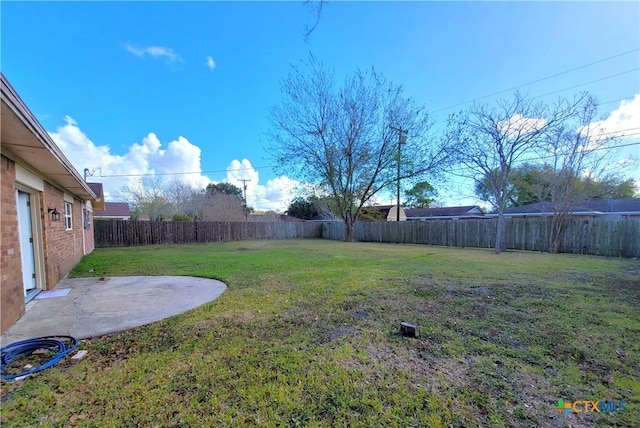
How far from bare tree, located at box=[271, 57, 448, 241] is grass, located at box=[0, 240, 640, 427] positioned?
1340 centimetres

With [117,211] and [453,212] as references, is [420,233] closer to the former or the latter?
[453,212]

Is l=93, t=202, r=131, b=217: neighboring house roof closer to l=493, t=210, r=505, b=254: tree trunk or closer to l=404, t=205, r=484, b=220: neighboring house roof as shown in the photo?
l=404, t=205, r=484, b=220: neighboring house roof

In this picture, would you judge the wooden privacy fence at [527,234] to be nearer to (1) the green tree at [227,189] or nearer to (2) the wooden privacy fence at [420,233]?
(2) the wooden privacy fence at [420,233]

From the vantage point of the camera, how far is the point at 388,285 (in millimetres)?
5328

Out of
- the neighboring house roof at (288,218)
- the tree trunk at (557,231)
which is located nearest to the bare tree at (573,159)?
the tree trunk at (557,231)

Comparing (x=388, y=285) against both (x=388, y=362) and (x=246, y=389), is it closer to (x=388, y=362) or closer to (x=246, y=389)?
(x=388, y=362)

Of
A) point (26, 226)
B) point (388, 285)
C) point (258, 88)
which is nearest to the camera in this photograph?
point (26, 226)

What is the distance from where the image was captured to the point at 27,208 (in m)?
4.79

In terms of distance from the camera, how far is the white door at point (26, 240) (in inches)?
176

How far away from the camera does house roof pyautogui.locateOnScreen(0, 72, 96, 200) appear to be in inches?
91.6

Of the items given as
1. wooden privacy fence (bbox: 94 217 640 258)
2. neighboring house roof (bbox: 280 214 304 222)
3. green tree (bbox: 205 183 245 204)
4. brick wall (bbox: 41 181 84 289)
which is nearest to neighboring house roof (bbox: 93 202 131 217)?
green tree (bbox: 205 183 245 204)

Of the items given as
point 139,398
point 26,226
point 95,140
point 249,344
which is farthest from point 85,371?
point 95,140

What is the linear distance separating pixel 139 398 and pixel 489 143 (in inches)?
514

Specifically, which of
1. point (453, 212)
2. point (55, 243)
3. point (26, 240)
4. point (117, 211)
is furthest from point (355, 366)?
point (117, 211)
